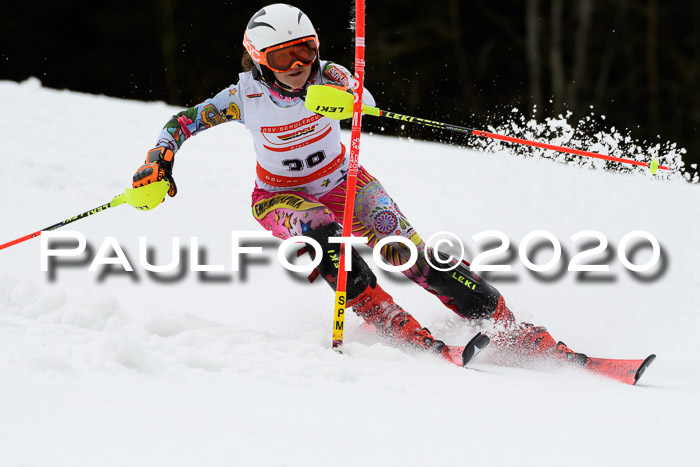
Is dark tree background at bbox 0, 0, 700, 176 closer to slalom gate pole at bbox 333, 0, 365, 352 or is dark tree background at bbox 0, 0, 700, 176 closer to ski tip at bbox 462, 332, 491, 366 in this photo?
slalom gate pole at bbox 333, 0, 365, 352

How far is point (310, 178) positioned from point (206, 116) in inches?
21.7

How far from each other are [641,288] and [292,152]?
2391mm

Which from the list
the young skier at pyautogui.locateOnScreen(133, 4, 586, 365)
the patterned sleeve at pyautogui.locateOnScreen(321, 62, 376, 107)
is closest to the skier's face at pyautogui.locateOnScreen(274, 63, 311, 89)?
the young skier at pyautogui.locateOnScreen(133, 4, 586, 365)

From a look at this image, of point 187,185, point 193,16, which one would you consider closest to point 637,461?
point 187,185

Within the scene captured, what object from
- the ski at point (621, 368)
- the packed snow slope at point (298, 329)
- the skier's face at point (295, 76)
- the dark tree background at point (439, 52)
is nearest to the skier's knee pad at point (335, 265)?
the packed snow slope at point (298, 329)

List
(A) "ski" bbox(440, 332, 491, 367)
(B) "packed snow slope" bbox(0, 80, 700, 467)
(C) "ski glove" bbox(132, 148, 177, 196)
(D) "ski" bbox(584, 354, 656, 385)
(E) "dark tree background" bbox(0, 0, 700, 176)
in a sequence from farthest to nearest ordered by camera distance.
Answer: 1. (E) "dark tree background" bbox(0, 0, 700, 176)
2. (C) "ski glove" bbox(132, 148, 177, 196)
3. (D) "ski" bbox(584, 354, 656, 385)
4. (A) "ski" bbox(440, 332, 491, 367)
5. (B) "packed snow slope" bbox(0, 80, 700, 467)

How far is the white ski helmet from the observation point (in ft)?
10.6

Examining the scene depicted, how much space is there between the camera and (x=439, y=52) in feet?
53.6

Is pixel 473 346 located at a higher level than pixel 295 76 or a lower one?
lower

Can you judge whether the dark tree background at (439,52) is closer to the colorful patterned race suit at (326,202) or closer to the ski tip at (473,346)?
the colorful patterned race suit at (326,202)

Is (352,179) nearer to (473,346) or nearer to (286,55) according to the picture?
(286,55)

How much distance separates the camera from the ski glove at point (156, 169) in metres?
3.22

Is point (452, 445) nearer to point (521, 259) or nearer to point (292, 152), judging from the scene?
point (292, 152)

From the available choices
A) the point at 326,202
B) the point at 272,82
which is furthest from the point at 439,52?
the point at 272,82
